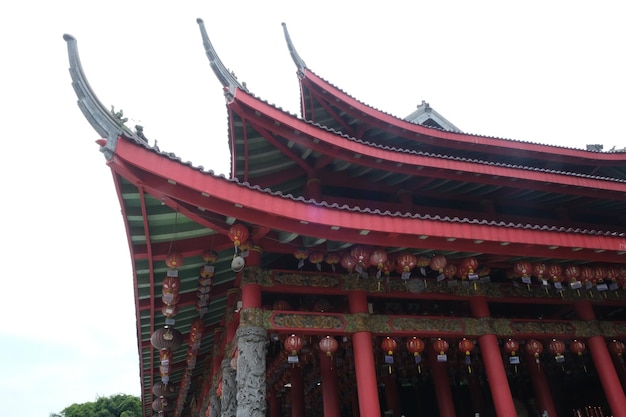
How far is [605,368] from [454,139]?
673 cm

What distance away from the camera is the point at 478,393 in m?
14.8

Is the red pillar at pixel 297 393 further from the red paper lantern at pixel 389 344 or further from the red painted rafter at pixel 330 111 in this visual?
the red painted rafter at pixel 330 111

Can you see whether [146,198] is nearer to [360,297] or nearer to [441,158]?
[360,297]

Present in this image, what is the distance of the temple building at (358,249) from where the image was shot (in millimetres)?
7328

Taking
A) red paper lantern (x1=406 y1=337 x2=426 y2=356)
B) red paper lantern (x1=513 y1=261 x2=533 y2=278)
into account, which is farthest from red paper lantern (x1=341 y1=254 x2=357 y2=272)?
red paper lantern (x1=513 y1=261 x2=533 y2=278)

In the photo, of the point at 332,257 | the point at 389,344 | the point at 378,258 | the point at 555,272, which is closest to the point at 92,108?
the point at 332,257

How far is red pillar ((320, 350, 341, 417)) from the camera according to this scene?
9.68 m

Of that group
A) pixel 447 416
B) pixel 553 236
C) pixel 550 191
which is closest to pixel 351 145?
pixel 553 236

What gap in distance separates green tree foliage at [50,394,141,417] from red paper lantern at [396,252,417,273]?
52636 millimetres

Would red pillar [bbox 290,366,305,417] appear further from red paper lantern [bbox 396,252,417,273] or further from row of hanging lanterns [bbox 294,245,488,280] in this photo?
red paper lantern [bbox 396,252,417,273]

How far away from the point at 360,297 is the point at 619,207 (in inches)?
357

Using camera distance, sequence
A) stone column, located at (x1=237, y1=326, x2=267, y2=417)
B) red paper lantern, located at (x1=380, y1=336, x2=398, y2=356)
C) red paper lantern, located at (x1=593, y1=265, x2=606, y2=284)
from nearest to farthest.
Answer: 1. stone column, located at (x1=237, y1=326, x2=267, y2=417)
2. red paper lantern, located at (x1=380, y1=336, x2=398, y2=356)
3. red paper lantern, located at (x1=593, y1=265, x2=606, y2=284)

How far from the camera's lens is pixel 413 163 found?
10.4m

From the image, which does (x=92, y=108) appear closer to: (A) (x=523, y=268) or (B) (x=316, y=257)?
(B) (x=316, y=257)
